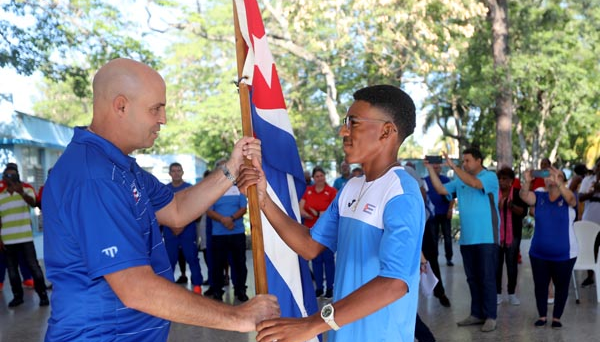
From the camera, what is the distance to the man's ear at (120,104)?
220 centimetres

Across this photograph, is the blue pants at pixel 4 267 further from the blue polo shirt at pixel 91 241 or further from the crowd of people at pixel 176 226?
Result: the blue polo shirt at pixel 91 241

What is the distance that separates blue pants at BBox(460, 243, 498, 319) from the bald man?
5.30 m

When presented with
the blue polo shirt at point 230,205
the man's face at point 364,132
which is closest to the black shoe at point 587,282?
the blue polo shirt at point 230,205

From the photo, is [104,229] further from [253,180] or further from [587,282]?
[587,282]

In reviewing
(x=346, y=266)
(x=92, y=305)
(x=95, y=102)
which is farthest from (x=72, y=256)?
(x=346, y=266)

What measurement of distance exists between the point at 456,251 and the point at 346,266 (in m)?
12.5

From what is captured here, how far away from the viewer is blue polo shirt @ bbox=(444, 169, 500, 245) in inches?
279

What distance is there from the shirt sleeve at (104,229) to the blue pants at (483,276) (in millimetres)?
5757

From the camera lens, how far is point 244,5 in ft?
10.3

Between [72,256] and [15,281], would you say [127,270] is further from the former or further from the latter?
[15,281]

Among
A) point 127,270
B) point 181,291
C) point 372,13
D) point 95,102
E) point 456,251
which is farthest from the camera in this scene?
point 372,13

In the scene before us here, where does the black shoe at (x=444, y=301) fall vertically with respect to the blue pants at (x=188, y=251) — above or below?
below

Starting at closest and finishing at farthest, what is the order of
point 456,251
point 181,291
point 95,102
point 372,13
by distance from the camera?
point 181,291 → point 95,102 → point 456,251 → point 372,13

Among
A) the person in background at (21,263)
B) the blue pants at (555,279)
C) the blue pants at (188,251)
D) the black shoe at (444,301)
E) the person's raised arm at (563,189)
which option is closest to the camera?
the person's raised arm at (563,189)
